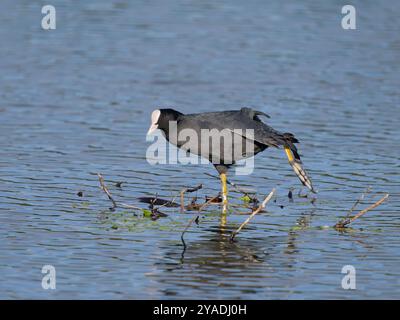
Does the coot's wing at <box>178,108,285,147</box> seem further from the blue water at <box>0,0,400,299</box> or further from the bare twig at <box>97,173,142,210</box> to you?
the bare twig at <box>97,173,142,210</box>

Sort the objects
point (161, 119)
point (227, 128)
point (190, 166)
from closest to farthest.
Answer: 1. point (227, 128)
2. point (161, 119)
3. point (190, 166)

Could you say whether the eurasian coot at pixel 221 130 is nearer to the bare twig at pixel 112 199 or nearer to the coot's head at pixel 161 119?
the coot's head at pixel 161 119

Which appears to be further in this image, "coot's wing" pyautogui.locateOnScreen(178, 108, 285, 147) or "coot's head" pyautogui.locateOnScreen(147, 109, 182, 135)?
"coot's head" pyautogui.locateOnScreen(147, 109, 182, 135)

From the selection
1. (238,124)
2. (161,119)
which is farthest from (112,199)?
(238,124)

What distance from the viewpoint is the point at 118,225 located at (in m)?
10.1

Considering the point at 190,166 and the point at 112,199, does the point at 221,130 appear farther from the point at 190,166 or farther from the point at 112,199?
the point at 190,166

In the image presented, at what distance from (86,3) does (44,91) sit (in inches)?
249

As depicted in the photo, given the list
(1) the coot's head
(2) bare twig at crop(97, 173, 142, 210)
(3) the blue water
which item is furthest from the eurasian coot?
(2) bare twig at crop(97, 173, 142, 210)

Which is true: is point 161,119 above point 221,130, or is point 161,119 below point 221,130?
above

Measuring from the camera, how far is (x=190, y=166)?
12.7 m

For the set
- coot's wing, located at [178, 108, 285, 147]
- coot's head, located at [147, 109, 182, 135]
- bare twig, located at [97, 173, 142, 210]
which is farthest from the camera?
coot's head, located at [147, 109, 182, 135]

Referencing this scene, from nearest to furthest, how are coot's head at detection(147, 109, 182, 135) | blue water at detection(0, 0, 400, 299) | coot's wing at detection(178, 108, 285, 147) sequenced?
blue water at detection(0, 0, 400, 299) < coot's wing at detection(178, 108, 285, 147) < coot's head at detection(147, 109, 182, 135)

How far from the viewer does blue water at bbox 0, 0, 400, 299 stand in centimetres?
874

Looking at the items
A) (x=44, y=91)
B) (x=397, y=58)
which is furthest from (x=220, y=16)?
(x=44, y=91)
